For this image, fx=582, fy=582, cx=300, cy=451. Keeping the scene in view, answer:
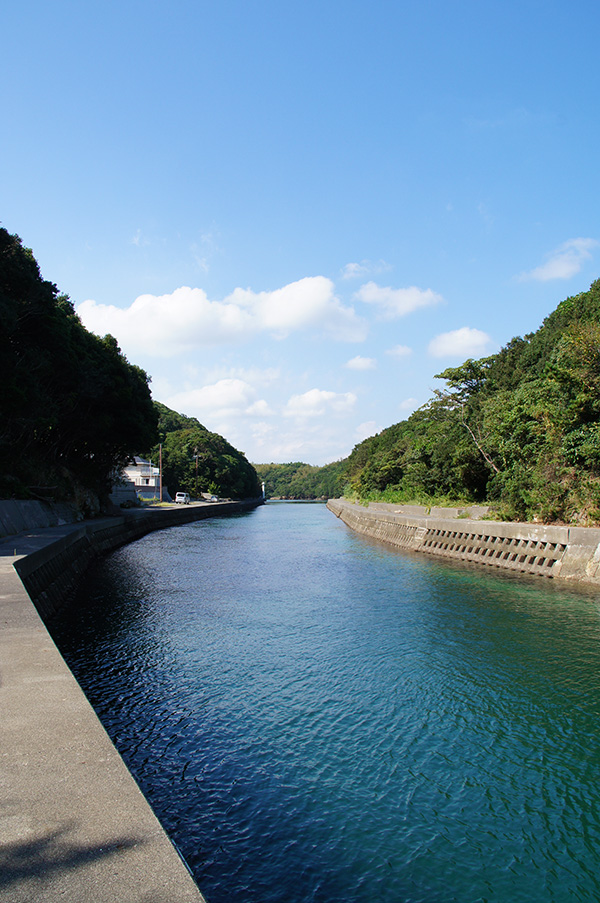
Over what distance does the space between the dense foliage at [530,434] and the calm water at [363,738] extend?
642cm

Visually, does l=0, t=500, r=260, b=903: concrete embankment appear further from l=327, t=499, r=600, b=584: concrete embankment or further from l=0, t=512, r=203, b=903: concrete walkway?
l=327, t=499, r=600, b=584: concrete embankment

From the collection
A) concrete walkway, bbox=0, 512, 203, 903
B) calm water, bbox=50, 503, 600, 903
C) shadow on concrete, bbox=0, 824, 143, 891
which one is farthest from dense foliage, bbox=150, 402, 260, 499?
shadow on concrete, bbox=0, 824, 143, 891

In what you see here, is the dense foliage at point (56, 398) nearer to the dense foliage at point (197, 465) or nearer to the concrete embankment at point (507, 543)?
the concrete embankment at point (507, 543)

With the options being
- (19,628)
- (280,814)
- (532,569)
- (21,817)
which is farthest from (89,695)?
(532,569)

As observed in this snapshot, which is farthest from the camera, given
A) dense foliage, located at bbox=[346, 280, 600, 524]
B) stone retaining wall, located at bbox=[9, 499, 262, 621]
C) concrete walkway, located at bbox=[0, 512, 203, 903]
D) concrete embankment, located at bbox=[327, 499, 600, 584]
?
dense foliage, located at bbox=[346, 280, 600, 524]

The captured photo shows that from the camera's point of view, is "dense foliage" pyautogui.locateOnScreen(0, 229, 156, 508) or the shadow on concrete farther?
"dense foliage" pyautogui.locateOnScreen(0, 229, 156, 508)

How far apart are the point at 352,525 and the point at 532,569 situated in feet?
101

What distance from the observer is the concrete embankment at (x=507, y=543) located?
56.0 ft

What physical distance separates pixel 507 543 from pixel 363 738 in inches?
618

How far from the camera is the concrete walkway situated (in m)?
2.57

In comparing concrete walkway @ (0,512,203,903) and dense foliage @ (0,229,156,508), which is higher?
dense foliage @ (0,229,156,508)

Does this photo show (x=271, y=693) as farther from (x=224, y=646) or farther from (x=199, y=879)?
(x=199, y=879)

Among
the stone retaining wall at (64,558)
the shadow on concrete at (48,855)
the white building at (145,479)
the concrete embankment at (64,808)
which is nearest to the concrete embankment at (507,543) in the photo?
the stone retaining wall at (64,558)

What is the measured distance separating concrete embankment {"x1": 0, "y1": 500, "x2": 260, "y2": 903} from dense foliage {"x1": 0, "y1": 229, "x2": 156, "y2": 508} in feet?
54.8
